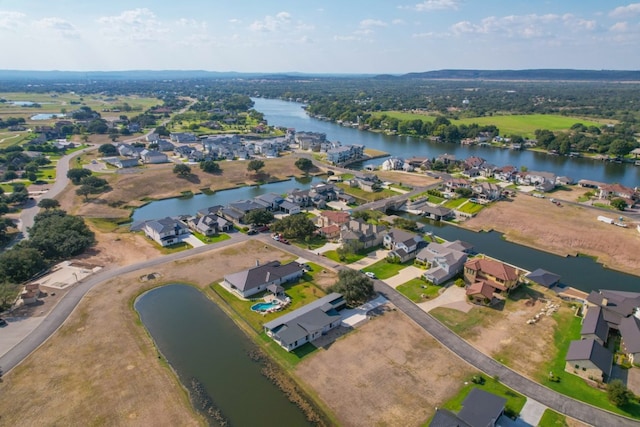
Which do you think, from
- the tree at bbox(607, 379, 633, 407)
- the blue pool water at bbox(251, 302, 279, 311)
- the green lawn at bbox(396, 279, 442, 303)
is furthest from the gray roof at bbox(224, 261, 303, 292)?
the tree at bbox(607, 379, 633, 407)

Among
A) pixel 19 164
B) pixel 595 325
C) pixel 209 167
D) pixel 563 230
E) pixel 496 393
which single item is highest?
pixel 19 164

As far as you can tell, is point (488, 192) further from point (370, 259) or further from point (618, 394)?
point (618, 394)

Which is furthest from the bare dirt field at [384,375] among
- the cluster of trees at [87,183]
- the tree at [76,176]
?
the tree at [76,176]

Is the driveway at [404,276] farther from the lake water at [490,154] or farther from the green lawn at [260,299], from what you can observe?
the lake water at [490,154]

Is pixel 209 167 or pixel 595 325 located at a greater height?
pixel 209 167

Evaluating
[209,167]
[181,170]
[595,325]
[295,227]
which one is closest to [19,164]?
[181,170]
